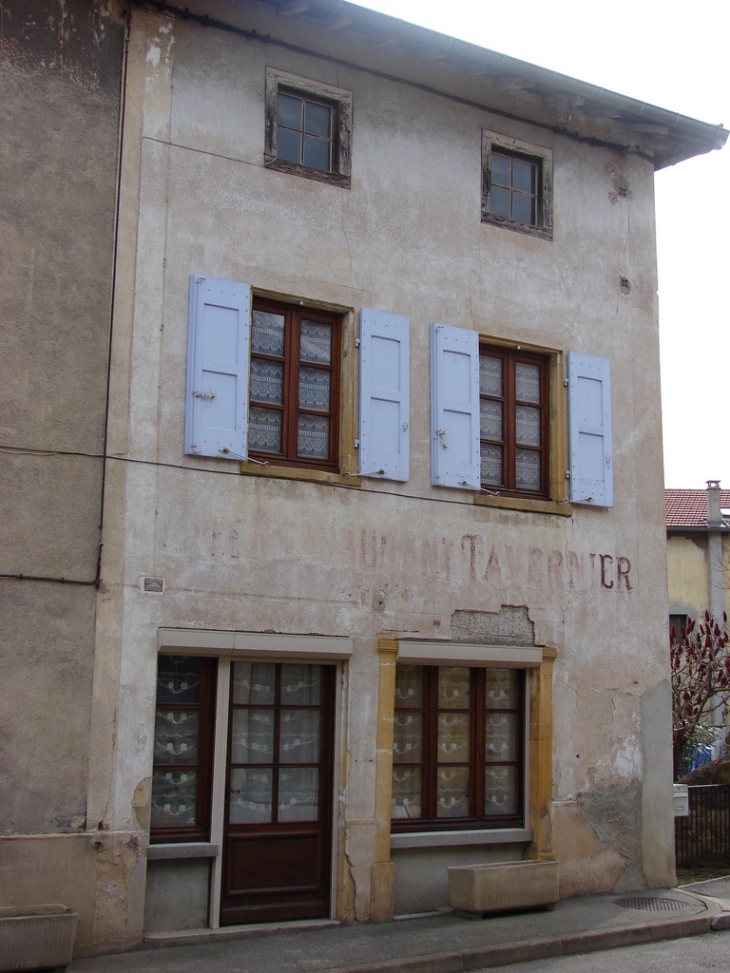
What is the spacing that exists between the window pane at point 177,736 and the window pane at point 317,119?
4972 millimetres

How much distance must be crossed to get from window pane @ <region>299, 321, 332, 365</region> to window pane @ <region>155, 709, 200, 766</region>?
3.07 metres

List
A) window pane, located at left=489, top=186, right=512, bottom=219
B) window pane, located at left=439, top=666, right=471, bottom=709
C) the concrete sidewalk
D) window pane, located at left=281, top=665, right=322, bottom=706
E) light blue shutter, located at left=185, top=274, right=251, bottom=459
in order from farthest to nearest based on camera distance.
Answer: window pane, located at left=489, top=186, right=512, bottom=219 < window pane, located at left=439, top=666, right=471, bottom=709 < window pane, located at left=281, top=665, right=322, bottom=706 < light blue shutter, located at left=185, top=274, right=251, bottom=459 < the concrete sidewalk

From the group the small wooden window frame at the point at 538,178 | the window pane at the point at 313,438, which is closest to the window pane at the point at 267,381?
the window pane at the point at 313,438

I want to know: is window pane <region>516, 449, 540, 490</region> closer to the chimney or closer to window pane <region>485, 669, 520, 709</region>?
window pane <region>485, 669, 520, 709</region>

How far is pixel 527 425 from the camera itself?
10.8 metres

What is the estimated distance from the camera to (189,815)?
862cm

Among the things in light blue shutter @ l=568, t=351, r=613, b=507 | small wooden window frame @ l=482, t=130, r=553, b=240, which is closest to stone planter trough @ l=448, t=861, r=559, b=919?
light blue shutter @ l=568, t=351, r=613, b=507

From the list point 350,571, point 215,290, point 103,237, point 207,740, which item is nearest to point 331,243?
point 215,290

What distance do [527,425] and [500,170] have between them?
245cm

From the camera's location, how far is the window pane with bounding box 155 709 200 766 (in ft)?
28.1

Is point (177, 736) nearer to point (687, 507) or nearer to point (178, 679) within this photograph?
point (178, 679)

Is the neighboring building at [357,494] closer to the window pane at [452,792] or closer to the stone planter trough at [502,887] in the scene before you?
the window pane at [452,792]

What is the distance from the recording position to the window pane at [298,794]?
906 cm

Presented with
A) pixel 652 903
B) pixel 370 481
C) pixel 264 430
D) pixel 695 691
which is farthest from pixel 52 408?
pixel 695 691
